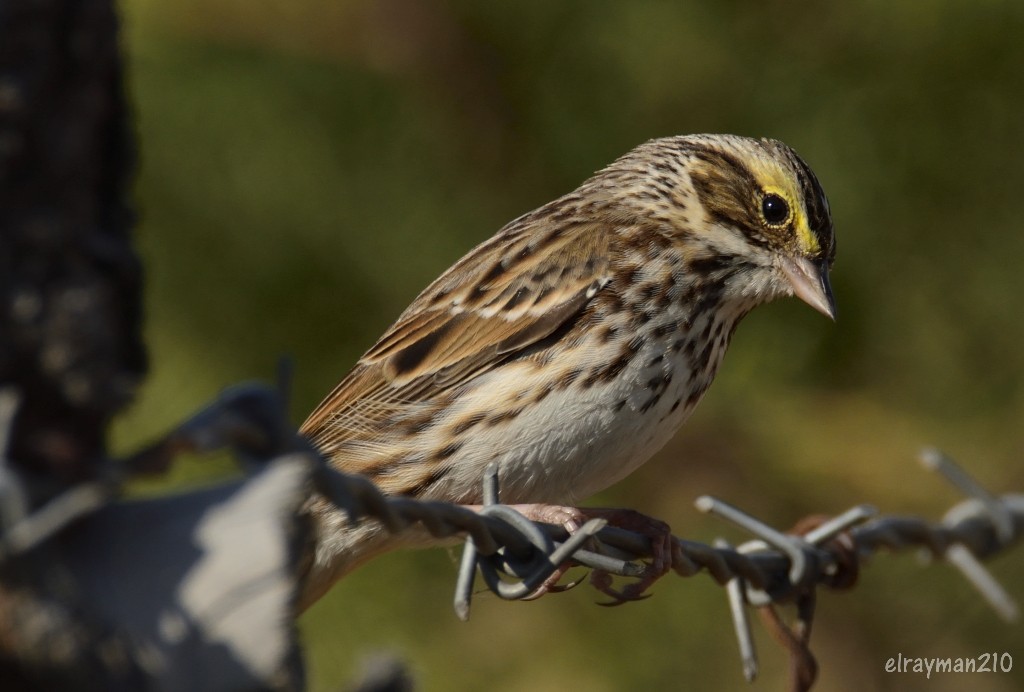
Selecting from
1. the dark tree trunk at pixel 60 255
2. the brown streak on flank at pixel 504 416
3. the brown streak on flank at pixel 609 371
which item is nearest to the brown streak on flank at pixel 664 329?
the brown streak on flank at pixel 609 371

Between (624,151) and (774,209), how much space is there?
108 centimetres

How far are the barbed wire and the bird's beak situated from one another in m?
0.66

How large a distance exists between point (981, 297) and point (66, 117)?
148 inches

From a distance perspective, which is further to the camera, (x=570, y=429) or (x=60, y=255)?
(x=570, y=429)

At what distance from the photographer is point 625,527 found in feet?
9.80

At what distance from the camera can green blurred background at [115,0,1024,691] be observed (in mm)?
4316

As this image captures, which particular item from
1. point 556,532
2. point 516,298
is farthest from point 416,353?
point 556,532

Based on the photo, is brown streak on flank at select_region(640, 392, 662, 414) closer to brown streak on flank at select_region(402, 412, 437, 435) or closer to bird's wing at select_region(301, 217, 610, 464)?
bird's wing at select_region(301, 217, 610, 464)

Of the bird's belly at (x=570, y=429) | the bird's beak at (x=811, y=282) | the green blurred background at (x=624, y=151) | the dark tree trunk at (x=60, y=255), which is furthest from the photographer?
the green blurred background at (x=624, y=151)

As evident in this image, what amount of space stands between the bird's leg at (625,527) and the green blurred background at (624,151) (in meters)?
1.33

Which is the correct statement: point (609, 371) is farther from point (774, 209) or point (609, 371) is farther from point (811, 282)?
point (774, 209)

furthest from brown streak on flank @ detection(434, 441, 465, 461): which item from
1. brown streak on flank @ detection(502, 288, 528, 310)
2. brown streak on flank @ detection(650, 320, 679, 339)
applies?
brown streak on flank @ detection(650, 320, 679, 339)

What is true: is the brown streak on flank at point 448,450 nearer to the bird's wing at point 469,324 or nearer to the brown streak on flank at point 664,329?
the bird's wing at point 469,324

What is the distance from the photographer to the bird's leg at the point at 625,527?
9.09 feet
